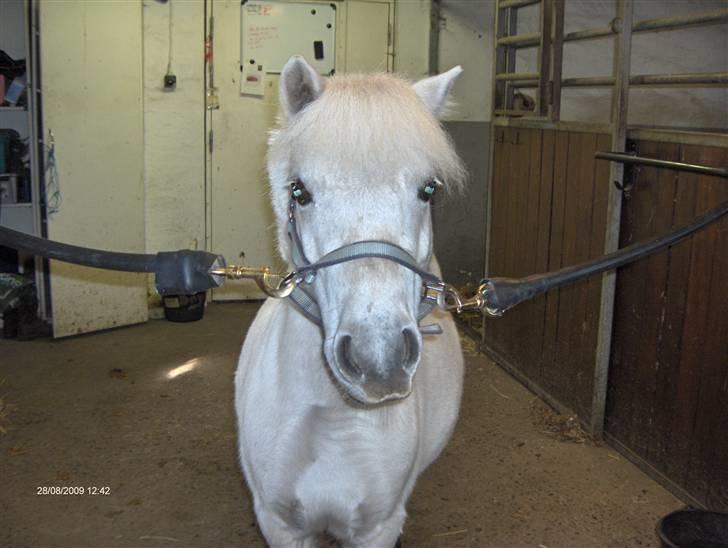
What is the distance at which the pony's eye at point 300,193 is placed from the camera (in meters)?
1.46

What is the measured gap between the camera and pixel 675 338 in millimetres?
2822

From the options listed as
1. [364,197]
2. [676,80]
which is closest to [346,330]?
[364,197]

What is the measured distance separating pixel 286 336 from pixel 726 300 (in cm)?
162

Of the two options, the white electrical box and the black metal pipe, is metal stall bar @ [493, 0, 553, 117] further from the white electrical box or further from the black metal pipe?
the white electrical box

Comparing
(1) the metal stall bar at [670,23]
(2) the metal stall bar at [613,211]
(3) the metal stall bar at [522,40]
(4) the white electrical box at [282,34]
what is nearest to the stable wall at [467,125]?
(4) the white electrical box at [282,34]

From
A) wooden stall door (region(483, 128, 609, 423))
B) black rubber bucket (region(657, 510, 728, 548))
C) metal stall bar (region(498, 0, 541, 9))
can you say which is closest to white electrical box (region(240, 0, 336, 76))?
metal stall bar (region(498, 0, 541, 9))

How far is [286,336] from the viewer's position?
1.74 meters

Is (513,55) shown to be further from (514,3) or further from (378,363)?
(378,363)

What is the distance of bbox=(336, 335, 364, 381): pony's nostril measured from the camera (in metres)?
1.28

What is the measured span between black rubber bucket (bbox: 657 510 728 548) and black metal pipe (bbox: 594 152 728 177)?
1128 mm

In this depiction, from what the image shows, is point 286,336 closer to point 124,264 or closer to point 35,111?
point 124,264

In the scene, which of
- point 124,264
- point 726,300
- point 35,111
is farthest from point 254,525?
point 35,111

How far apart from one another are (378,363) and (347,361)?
0.23ft

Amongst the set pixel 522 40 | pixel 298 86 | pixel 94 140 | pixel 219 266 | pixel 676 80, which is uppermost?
pixel 522 40
